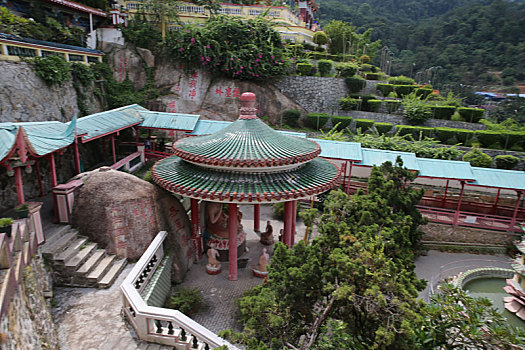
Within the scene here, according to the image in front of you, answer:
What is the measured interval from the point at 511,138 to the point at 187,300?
22896 millimetres

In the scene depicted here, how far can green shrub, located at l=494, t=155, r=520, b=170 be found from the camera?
64.2ft

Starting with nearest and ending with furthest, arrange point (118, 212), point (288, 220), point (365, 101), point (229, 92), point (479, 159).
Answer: point (118, 212) < point (288, 220) < point (479, 159) < point (229, 92) < point (365, 101)

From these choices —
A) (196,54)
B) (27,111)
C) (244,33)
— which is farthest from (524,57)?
(27,111)

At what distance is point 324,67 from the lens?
92.1 ft

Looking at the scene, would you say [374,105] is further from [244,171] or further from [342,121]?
[244,171]

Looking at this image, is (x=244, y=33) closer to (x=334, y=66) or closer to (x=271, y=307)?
(x=334, y=66)

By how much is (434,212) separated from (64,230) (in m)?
15.1

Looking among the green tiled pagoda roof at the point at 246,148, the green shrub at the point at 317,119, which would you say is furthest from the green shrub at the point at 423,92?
the green tiled pagoda roof at the point at 246,148

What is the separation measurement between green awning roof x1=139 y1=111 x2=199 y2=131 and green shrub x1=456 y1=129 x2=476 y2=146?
704 inches

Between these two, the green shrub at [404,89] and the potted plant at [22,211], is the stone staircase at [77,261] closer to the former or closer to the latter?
the potted plant at [22,211]

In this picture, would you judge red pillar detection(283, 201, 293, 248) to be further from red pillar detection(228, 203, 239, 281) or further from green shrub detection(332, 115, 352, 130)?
green shrub detection(332, 115, 352, 130)

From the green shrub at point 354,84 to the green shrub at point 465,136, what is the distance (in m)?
8.79

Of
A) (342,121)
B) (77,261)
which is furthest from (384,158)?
(77,261)

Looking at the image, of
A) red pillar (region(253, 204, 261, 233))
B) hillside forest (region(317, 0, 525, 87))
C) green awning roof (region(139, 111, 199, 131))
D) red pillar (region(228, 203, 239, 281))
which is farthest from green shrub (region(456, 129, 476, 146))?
hillside forest (region(317, 0, 525, 87))
